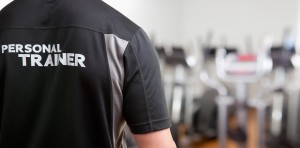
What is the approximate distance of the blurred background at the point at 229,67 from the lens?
3.24 m

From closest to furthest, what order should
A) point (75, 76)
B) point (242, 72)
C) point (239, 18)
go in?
point (75, 76), point (242, 72), point (239, 18)

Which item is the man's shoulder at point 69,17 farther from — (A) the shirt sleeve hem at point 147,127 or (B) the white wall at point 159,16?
(B) the white wall at point 159,16

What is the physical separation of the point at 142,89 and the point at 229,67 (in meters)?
2.42

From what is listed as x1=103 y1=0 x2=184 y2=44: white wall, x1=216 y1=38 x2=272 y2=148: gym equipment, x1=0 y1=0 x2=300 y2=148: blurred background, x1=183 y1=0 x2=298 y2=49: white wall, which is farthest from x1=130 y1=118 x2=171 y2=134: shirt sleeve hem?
x1=183 y1=0 x2=298 y2=49: white wall

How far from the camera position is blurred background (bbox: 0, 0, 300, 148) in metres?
3.24

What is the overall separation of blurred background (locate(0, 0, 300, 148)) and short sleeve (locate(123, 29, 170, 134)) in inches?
46.0

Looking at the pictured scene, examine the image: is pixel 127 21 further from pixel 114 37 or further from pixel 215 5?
pixel 215 5

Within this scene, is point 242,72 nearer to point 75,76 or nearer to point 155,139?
point 155,139

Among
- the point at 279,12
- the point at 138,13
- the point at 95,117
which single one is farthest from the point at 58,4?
the point at 279,12

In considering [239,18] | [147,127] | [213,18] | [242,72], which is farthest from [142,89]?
[213,18]

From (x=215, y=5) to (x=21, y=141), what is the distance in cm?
466

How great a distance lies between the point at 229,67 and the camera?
324 cm

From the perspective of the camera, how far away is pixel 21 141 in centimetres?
105

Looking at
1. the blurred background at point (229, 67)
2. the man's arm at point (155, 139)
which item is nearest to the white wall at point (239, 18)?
the blurred background at point (229, 67)
